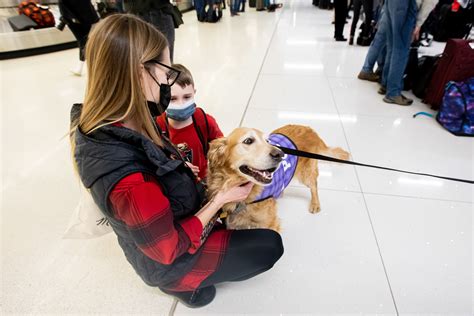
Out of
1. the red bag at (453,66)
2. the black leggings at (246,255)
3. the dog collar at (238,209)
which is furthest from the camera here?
the red bag at (453,66)

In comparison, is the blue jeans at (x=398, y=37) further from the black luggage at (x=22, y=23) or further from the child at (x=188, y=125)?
the black luggage at (x=22, y=23)

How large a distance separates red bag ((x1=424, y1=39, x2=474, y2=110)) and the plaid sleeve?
3147mm

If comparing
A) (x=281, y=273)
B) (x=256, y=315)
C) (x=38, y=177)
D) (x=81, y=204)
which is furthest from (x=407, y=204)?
(x=38, y=177)

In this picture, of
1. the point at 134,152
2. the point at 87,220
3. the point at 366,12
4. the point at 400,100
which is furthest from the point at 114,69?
the point at 366,12

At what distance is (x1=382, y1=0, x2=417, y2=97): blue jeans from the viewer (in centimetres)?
266

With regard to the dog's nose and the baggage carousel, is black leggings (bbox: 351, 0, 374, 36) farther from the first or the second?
the baggage carousel

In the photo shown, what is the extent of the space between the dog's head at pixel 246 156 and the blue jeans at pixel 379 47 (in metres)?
3.12

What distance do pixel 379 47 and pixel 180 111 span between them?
3.27 metres

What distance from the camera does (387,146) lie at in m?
2.38

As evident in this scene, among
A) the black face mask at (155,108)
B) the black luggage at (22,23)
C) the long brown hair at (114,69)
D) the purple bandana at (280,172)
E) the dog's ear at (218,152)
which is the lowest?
the purple bandana at (280,172)

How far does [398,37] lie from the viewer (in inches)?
111

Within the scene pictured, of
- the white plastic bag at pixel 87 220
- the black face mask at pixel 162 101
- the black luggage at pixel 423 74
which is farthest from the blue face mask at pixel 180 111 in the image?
the black luggage at pixel 423 74

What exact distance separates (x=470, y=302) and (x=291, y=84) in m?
3.02

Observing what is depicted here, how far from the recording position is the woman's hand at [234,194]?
109 cm
